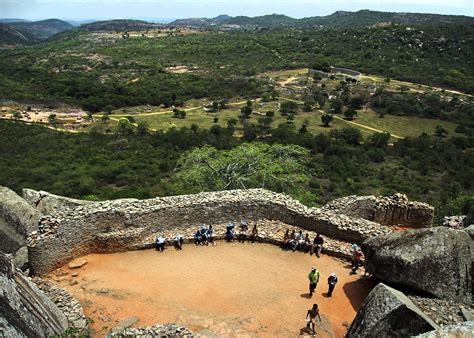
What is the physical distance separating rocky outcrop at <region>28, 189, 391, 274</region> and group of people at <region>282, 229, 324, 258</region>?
1009 mm

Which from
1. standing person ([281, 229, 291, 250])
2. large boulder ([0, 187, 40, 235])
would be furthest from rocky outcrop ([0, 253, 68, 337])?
standing person ([281, 229, 291, 250])

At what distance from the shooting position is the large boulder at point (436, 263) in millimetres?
12141

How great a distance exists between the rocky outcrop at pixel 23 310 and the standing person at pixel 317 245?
9.23 meters

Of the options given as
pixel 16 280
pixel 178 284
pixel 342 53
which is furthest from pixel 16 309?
pixel 342 53

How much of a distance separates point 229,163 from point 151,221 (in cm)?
1112

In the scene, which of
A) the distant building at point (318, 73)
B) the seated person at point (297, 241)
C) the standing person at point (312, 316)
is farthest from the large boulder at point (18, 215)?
the distant building at point (318, 73)

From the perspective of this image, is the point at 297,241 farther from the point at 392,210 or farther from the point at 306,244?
the point at 392,210

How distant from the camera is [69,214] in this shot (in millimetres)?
15844

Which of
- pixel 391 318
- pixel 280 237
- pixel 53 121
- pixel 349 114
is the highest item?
pixel 391 318

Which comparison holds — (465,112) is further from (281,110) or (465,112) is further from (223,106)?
(223,106)

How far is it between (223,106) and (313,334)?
72.4m

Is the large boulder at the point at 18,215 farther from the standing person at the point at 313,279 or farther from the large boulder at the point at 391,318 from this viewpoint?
the large boulder at the point at 391,318

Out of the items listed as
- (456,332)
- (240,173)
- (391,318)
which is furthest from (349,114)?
(456,332)

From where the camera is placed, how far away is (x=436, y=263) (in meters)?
12.2
